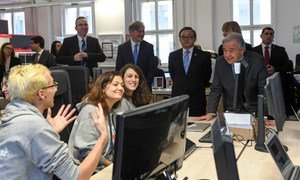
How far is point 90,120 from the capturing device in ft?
7.56

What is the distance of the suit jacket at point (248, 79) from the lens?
10.1 ft

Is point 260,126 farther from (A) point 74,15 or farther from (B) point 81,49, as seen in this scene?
(A) point 74,15

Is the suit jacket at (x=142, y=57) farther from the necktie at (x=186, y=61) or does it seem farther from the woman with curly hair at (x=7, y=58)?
the woman with curly hair at (x=7, y=58)

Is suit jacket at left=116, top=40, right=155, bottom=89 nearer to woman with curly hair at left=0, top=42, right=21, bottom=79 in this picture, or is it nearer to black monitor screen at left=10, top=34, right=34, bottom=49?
woman with curly hair at left=0, top=42, right=21, bottom=79

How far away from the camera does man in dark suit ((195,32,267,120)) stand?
2957 millimetres

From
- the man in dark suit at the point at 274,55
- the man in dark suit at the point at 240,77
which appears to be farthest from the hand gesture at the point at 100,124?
the man in dark suit at the point at 274,55

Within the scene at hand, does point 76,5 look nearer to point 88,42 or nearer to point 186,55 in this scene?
point 88,42

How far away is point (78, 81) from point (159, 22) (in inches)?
267

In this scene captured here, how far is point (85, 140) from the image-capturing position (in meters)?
2.27

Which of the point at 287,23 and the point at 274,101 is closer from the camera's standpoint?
the point at 274,101

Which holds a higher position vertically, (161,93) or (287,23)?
(287,23)

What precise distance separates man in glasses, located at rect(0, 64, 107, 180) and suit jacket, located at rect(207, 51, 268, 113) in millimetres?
1656

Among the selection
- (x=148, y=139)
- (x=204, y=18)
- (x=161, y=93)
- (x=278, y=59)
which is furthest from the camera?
(x=204, y=18)

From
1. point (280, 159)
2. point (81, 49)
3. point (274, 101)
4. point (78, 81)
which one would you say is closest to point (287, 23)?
point (81, 49)
